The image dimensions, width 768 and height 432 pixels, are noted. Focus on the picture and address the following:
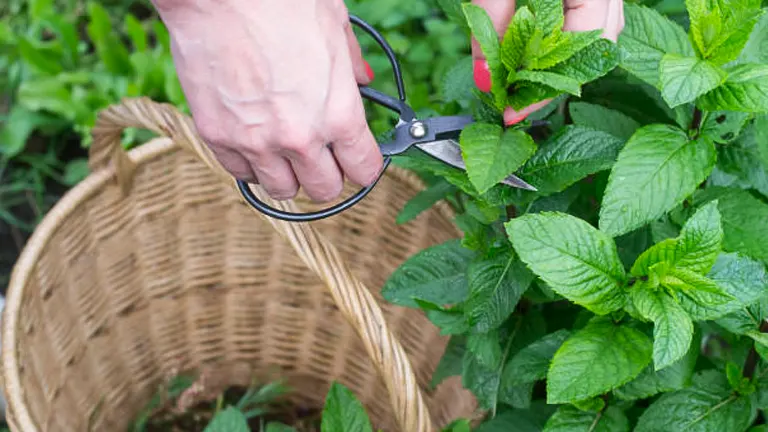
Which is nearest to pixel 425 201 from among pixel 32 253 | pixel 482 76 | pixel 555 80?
pixel 482 76

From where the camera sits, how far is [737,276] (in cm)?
75

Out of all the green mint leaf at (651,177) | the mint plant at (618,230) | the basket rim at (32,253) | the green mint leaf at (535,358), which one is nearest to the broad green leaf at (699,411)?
the mint plant at (618,230)

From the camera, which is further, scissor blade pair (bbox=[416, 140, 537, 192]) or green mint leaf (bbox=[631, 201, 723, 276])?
scissor blade pair (bbox=[416, 140, 537, 192])

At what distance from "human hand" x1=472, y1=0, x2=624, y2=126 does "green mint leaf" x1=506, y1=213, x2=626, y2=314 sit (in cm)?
11

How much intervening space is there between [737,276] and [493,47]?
301mm

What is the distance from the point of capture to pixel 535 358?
2.82 feet

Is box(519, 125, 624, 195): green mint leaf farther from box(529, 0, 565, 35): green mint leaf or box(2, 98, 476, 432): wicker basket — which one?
box(2, 98, 476, 432): wicker basket

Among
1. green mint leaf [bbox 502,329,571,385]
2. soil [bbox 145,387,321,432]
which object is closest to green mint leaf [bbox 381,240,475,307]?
green mint leaf [bbox 502,329,571,385]

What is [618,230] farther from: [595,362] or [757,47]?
[757,47]

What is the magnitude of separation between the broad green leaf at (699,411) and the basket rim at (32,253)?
469mm

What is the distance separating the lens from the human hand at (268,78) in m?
0.69

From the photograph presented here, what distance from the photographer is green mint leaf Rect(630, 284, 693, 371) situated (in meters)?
0.68

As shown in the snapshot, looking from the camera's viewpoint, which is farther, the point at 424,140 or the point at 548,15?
the point at 424,140

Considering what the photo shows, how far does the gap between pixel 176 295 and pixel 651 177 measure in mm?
994
